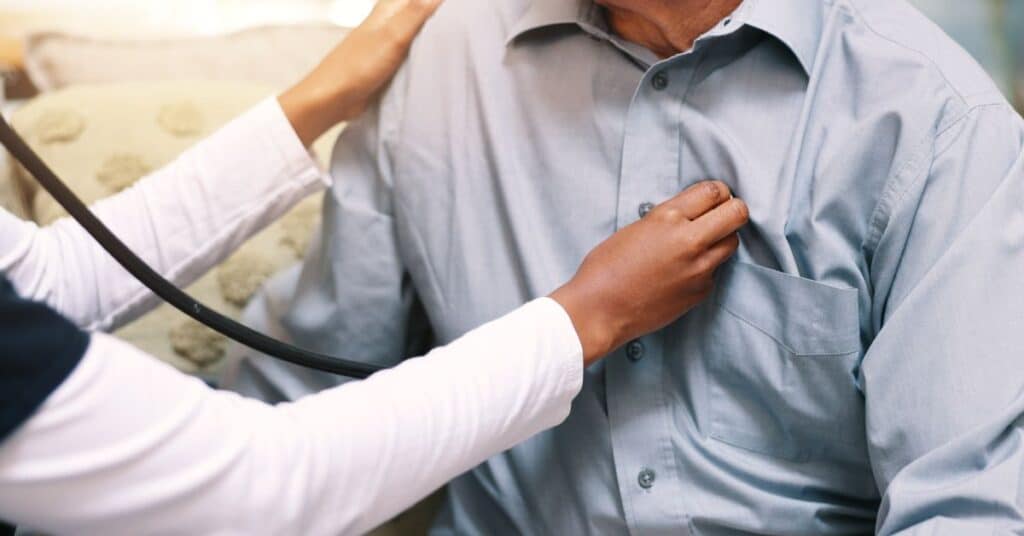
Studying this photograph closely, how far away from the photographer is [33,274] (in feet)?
3.67

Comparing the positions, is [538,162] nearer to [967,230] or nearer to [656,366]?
[656,366]

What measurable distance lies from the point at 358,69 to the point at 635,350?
0.44 m

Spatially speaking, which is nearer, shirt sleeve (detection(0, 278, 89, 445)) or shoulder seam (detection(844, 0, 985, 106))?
shirt sleeve (detection(0, 278, 89, 445))

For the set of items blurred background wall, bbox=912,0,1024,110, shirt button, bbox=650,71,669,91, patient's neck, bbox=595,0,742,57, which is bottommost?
blurred background wall, bbox=912,0,1024,110

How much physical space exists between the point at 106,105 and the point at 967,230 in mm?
1210

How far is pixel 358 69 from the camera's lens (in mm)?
1174

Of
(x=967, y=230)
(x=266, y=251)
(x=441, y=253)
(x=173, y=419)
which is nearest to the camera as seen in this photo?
(x=173, y=419)

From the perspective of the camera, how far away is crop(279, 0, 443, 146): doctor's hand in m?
1.18

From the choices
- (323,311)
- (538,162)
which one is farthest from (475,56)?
(323,311)

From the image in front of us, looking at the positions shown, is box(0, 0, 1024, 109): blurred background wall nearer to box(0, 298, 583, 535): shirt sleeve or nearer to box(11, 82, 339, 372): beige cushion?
box(11, 82, 339, 372): beige cushion

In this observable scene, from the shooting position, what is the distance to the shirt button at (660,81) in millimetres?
1029

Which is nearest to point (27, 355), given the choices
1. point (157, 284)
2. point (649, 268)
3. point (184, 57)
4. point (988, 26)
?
point (157, 284)

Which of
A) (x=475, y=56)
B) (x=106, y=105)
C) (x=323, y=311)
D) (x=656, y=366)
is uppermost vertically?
(x=106, y=105)

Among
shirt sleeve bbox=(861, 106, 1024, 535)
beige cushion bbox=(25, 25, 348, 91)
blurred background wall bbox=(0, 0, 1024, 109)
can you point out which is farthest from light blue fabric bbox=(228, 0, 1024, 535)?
blurred background wall bbox=(0, 0, 1024, 109)
